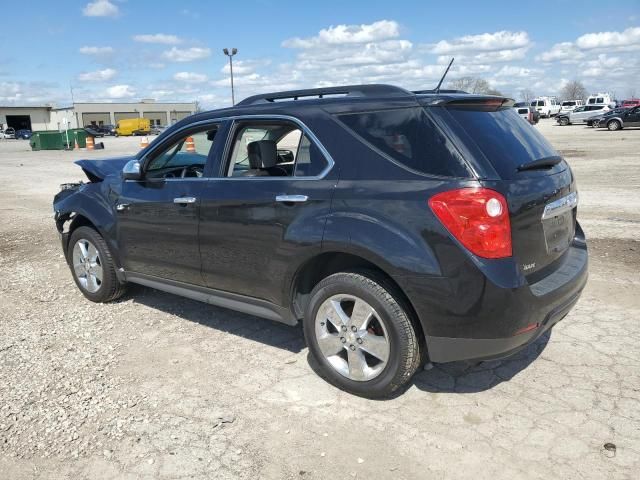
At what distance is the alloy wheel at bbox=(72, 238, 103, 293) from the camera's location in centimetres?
523

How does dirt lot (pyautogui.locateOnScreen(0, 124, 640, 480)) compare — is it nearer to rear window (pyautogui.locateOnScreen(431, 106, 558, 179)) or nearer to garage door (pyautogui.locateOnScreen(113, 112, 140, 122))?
rear window (pyautogui.locateOnScreen(431, 106, 558, 179))

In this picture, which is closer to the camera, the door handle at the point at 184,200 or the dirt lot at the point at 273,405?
the dirt lot at the point at 273,405

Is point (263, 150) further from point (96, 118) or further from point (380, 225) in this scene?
point (96, 118)

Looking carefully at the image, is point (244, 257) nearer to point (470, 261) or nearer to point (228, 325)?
point (228, 325)

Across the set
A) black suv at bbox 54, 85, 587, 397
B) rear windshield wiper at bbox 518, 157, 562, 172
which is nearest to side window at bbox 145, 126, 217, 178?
black suv at bbox 54, 85, 587, 397

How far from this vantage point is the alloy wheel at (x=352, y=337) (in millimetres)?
3264

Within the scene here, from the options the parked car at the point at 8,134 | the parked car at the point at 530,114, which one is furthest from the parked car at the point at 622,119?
the parked car at the point at 8,134

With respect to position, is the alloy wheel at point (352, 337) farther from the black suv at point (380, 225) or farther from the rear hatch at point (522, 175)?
the rear hatch at point (522, 175)

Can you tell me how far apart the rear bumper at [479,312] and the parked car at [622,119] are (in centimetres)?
3427

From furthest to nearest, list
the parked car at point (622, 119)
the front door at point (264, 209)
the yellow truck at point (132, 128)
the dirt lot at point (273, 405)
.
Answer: the yellow truck at point (132, 128) < the parked car at point (622, 119) < the front door at point (264, 209) < the dirt lot at point (273, 405)

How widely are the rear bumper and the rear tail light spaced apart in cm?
13

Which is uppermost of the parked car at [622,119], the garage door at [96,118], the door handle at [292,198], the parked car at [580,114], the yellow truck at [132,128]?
the garage door at [96,118]

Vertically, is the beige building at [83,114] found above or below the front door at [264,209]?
above

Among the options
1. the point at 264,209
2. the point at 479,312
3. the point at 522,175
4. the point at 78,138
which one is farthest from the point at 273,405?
the point at 78,138
